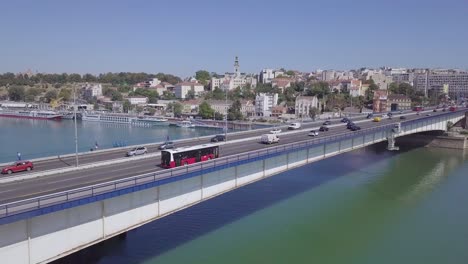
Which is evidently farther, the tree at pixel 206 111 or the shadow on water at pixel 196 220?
the tree at pixel 206 111

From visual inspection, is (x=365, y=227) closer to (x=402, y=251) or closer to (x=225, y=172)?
(x=402, y=251)

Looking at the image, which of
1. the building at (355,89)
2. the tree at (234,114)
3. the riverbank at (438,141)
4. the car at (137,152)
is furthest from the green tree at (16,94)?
the car at (137,152)

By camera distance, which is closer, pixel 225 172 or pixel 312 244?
pixel 225 172

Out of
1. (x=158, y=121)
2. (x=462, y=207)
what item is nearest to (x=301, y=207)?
(x=462, y=207)

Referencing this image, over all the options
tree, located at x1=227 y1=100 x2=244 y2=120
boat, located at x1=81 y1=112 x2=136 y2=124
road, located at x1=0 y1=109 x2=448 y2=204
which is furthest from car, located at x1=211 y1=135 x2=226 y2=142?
boat, located at x1=81 y1=112 x2=136 y2=124

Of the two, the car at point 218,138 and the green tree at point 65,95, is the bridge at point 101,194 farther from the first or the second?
the green tree at point 65,95

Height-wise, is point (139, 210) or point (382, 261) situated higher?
point (139, 210)

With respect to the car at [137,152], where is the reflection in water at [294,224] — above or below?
below
